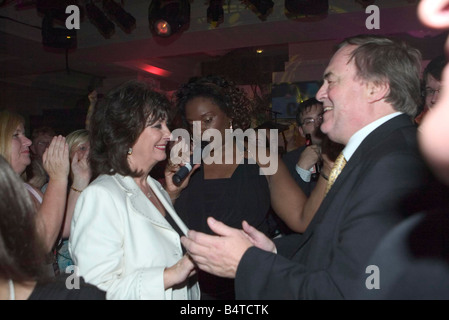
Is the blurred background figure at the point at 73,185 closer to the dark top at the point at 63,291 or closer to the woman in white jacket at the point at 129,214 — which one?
the woman in white jacket at the point at 129,214

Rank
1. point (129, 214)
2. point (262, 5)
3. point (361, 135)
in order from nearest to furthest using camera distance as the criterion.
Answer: point (361, 135)
point (129, 214)
point (262, 5)

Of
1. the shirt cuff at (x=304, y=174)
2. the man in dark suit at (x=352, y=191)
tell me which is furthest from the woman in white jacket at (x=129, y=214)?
the shirt cuff at (x=304, y=174)

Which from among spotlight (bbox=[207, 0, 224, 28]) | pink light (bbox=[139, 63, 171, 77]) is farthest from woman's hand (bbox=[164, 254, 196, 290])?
pink light (bbox=[139, 63, 171, 77])

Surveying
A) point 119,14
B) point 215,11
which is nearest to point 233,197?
point 215,11

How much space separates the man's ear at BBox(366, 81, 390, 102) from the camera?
4.63 ft

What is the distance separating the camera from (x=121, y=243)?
4.85 ft

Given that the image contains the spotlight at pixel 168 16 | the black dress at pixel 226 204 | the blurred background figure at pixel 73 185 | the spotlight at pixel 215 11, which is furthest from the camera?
the spotlight at pixel 215 11

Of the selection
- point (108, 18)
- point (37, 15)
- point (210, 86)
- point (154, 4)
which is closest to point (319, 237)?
point (210, 86)

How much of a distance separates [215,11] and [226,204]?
3847 millimetres

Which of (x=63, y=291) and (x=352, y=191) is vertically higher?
(x=352, y=191)

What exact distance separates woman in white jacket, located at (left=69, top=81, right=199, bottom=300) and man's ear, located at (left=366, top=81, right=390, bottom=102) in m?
0.88

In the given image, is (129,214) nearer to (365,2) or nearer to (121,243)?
(121,243)

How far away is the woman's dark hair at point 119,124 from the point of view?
175cm

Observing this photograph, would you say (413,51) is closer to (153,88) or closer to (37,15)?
(153,88)
